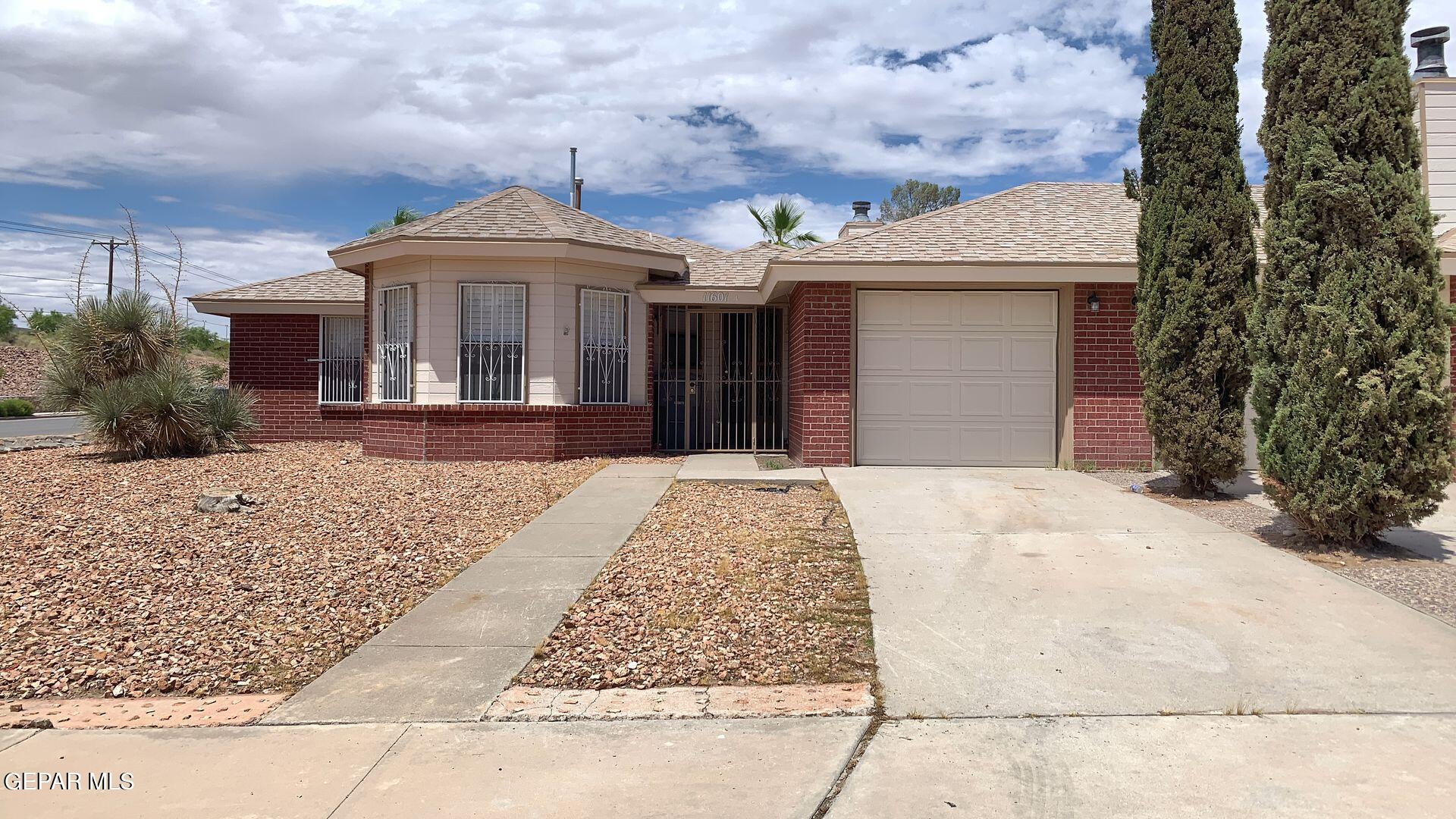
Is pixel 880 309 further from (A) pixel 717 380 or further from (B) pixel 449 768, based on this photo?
(B) pixel 449 768

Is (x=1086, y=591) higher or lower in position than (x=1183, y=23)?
lower

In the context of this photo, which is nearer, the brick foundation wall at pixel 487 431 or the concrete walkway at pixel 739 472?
the concrete walkway at pixel 739 472

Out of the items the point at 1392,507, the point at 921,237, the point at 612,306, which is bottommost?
the point at 1392,507

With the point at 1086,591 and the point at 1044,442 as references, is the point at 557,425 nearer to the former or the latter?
the point at 1044,442

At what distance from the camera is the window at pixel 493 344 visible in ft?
39.1

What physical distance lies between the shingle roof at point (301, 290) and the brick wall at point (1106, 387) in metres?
11.6

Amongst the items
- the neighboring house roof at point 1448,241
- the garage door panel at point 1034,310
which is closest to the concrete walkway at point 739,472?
the garage door panel at point 1034,310

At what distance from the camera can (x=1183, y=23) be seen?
841cm

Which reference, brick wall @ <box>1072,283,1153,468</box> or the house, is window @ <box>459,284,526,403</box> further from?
brick wall @ <box>1072,283,1153,468</box>

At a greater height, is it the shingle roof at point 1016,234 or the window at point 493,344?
the shingle roof at point 1016,234

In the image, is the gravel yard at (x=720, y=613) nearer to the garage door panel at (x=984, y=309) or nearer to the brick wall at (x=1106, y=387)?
the garage door panel at (x=984, y=309)

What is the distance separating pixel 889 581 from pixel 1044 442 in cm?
602

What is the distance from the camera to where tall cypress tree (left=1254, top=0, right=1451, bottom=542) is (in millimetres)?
6227

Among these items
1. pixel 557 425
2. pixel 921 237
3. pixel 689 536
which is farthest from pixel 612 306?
pixel 689 536
